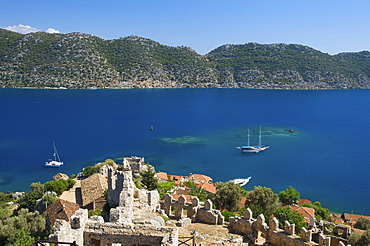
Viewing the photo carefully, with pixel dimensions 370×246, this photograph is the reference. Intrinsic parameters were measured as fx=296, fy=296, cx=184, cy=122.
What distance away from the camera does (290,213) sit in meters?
21.9

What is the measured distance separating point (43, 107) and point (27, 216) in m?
105

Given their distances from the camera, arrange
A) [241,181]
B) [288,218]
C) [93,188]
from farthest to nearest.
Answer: [241,181]
[93,188]
[288,218]

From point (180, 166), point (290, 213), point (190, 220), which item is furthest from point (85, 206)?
point (180, 166)

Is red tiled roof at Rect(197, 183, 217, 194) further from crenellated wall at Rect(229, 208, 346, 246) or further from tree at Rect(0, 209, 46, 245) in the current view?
crenellated wall at Rect(229, 208, 346, 246)

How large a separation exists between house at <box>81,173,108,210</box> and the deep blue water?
1639 centimetres

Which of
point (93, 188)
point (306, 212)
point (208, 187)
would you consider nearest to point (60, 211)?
point (93, 188)

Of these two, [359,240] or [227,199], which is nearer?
[359,240]

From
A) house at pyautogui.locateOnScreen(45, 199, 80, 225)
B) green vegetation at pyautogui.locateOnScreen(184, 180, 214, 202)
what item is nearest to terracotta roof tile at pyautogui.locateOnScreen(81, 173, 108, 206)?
house at pyautogui.locateOnScreen(45, 199, 80, 225)

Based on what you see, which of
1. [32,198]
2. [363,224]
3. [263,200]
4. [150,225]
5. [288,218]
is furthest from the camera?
[32,198]

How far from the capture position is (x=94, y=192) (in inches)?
Answer: 1109

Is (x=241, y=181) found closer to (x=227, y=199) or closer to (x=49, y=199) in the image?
(x=227, y=199)

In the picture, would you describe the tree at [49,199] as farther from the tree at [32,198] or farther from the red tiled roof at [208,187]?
the red tiled roof at [208,187]

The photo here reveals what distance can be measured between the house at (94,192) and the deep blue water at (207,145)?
16.4m

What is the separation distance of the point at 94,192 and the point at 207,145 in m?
42.4
